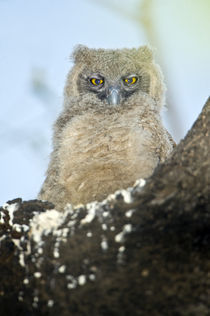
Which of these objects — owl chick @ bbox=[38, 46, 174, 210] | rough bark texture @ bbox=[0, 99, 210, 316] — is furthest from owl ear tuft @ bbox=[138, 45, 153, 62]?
rough bark texture @ bbox=[0, 99, 210, 316]

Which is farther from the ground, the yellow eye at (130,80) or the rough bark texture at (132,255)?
the yellow eye at (130,80)

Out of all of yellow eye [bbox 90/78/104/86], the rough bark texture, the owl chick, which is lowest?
the rough bark texture

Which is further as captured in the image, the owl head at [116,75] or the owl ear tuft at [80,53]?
the owl ear tuft at [80,53]

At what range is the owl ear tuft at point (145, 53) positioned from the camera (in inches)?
139

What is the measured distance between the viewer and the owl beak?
3.16 m

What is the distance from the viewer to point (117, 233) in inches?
56.4

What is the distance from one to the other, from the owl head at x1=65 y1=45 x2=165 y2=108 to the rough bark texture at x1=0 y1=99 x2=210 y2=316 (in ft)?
5.80

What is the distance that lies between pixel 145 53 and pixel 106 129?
3.52 ft

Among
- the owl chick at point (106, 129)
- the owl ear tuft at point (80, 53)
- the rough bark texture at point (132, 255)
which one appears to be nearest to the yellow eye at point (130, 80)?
the owl chick at point (106, 129)

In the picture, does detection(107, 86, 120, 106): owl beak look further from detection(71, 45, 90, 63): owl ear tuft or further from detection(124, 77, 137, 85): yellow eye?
detection(71, 45, 90, 63): owl ear tuft

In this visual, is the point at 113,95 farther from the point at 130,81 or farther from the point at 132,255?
the point at 132,255

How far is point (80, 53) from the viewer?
3.68 meters

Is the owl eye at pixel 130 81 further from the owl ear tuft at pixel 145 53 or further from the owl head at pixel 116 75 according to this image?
the owl ear tuft at pixel 145 53

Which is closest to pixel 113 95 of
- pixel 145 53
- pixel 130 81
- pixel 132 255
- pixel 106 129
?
pixel 130 81
